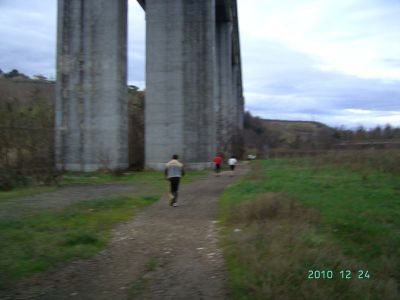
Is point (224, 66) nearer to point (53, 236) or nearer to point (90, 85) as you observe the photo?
point (90, 85)

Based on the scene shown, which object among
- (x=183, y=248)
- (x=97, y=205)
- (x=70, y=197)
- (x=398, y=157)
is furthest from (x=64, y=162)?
(x=183, y=248)

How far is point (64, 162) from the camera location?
28922 mm

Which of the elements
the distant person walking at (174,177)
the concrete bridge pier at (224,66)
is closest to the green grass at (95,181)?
the distant person walking at (174,177)

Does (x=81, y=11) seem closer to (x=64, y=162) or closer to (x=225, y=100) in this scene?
(x=64, y=162)

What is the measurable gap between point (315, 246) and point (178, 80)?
76.7ft

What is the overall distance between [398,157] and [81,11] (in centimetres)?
2153

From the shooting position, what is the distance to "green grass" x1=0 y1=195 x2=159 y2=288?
6.51 m

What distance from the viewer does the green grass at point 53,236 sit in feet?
21.4

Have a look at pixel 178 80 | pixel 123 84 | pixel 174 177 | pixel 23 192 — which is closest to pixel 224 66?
pixel 178 80

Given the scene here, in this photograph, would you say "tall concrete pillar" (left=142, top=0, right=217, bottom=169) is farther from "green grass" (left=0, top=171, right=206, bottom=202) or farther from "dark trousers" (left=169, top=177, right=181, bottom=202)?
"dark trousers" (left=169, top=177, right=181, bottom=202)

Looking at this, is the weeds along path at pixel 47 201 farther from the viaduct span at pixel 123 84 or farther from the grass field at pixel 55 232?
the viaduct span at pixel 123 84

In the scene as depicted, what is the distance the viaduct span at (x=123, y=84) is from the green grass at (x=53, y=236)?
16.5 meters

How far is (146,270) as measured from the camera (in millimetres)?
6582

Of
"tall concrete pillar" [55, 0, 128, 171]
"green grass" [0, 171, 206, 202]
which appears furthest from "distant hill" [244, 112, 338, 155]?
"green grass" [0, 171, 206, 202]
